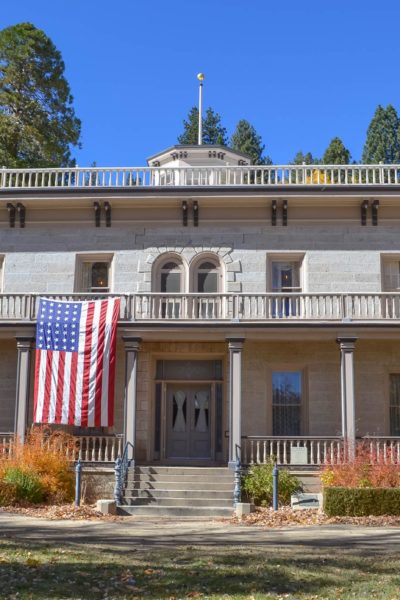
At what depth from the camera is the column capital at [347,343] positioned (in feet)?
69.7

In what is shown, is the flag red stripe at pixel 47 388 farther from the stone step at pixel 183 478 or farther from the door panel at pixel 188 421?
the door panel at pixel 188 421

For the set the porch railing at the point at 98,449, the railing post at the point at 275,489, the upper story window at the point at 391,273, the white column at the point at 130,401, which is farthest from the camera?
the upper story window at the point at 391,273

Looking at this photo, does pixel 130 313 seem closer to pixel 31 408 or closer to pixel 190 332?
pixel 190 332

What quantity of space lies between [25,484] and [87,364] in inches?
164

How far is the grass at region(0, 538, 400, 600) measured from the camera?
8820mm

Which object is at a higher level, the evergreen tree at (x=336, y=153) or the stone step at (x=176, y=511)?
the evergreen tree at (x=336, y=153)

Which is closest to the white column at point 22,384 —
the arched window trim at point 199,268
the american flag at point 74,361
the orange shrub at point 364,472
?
the american flag at point 74,361

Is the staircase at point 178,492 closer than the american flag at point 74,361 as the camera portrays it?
Yes

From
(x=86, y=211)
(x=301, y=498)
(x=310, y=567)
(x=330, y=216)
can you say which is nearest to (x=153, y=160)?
(x=86, y=211)

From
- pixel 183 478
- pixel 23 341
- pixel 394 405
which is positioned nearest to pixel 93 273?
pixel 23 341

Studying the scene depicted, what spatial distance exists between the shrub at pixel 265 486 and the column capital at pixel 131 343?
4.64 metres

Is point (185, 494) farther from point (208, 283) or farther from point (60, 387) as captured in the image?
point (208, 283)

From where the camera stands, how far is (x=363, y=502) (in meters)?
17.0

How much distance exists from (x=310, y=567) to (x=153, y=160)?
866 inches
